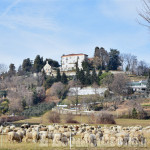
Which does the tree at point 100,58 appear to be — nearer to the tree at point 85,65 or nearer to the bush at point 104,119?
the tree at point 85,65

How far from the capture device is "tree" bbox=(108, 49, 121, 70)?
104 metres

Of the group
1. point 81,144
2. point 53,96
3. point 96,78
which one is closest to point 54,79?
point 53,96

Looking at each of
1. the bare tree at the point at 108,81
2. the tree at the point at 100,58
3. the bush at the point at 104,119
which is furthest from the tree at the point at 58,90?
the bush at the point at 104,119

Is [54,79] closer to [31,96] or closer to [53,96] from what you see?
[53,96]

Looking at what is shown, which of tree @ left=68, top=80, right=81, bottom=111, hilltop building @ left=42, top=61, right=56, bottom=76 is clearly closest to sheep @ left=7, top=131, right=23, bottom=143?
tree @ left=68, top=80, right=81, bottom=111

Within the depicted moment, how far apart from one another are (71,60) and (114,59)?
2085 centimetres

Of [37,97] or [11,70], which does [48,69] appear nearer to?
[11,70]

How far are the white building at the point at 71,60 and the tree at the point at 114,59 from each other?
11.4 meters

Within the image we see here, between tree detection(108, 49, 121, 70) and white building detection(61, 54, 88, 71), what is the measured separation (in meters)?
11.4

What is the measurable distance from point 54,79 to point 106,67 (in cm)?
2133

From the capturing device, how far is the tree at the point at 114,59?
10390 cm

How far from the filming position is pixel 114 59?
4129 inches

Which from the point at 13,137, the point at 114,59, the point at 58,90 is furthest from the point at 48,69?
the point at 13,137

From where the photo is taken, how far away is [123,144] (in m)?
17.1
